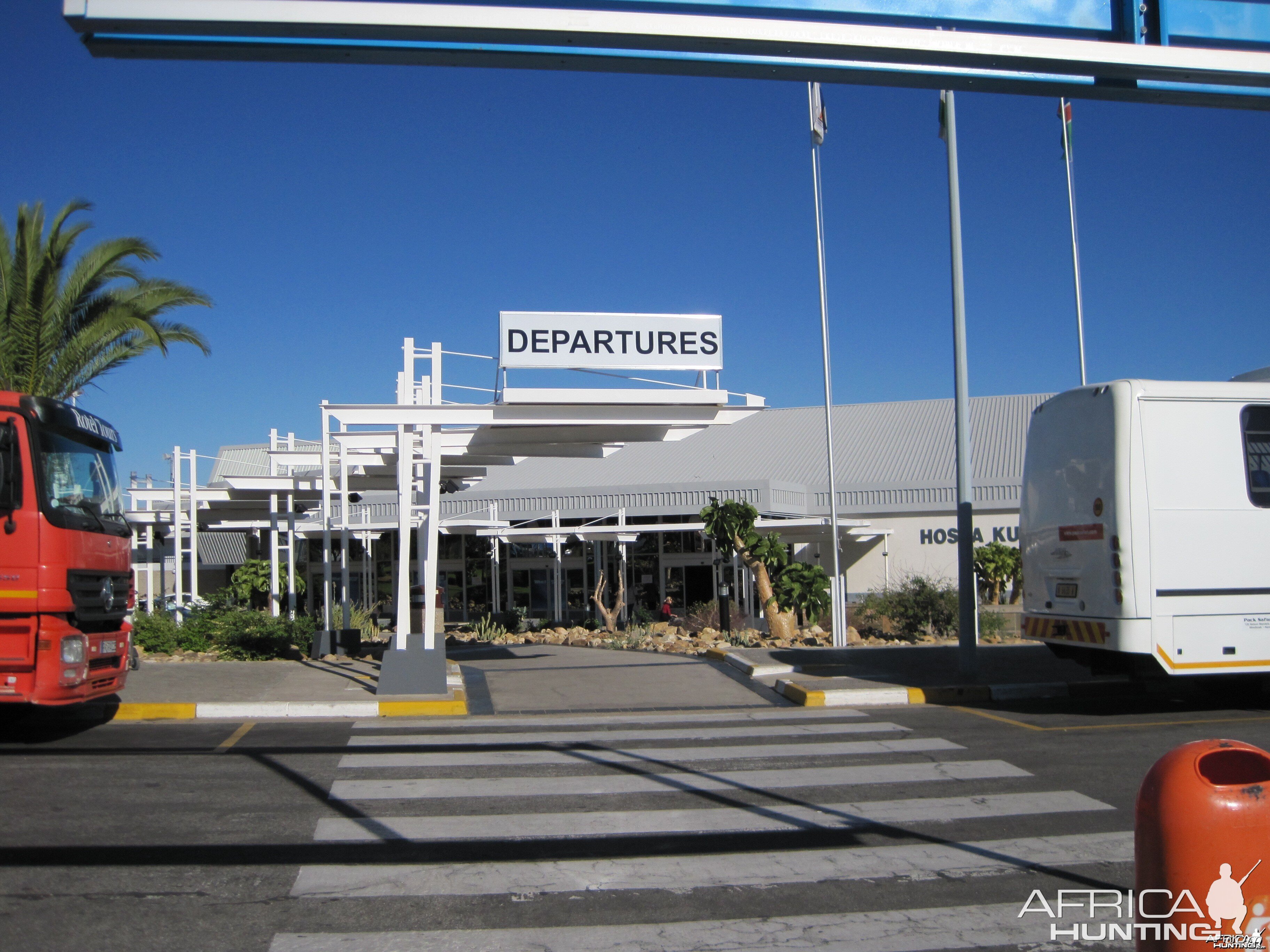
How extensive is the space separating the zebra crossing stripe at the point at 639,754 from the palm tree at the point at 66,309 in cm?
1059

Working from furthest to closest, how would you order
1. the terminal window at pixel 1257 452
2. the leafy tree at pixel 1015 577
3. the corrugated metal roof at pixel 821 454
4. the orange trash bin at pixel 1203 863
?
the corrugated metal roof at pixel 821 454
the leafy tree at pixel 1015 577
the terminal window at pixel 1257 452
the orange trash bin at pixel 1203 863

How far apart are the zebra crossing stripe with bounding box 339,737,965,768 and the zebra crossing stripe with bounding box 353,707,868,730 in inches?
68.7

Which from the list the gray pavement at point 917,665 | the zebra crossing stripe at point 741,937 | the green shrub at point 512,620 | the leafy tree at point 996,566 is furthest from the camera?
the green shrub at point 512,620

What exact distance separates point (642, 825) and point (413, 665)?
6793 millimetres

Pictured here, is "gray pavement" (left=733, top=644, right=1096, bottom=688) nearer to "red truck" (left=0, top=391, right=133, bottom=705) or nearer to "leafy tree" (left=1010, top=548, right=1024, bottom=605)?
"leafy tree" (left=1010, top=548, right=1024, bottom=605)

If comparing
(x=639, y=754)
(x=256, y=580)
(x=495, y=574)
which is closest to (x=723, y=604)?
(x=639, y=754)

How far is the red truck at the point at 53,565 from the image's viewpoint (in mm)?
9203

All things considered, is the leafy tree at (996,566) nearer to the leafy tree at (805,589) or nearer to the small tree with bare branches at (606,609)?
the leafy tree at (805,589)

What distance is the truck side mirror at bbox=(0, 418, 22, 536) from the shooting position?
916 cm

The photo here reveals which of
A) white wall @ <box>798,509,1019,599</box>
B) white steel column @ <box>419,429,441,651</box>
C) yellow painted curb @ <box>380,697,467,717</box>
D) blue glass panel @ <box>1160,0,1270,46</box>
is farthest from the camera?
white wall @ <box>798,509,1019,599</box>

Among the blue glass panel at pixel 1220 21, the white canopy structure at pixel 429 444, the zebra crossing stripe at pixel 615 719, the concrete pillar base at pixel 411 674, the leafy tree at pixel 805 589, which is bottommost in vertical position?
the zebra crossing stripe at pixel 615 719

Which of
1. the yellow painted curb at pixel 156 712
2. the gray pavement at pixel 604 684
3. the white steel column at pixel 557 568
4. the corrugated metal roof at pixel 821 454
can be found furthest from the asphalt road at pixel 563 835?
the corrugated metal roof at pixel 821 454

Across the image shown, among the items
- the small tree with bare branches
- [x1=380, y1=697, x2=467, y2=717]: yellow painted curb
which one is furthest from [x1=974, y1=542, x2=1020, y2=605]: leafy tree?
[x1=380, y1=697, x2=467, y2=717]: yellow painted curb

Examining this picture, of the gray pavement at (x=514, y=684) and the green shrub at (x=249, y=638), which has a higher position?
the green shrub at (x=249, y=638)
